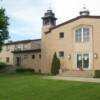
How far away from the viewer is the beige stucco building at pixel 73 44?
42125 millimetres

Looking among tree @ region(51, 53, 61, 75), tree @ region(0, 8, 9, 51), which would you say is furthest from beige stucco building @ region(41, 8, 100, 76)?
tree @ region(0, 8, 9, 51)

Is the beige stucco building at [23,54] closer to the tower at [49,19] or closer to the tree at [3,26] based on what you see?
the tower at [49,19]

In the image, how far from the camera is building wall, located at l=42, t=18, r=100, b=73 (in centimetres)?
4219

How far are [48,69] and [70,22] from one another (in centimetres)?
852

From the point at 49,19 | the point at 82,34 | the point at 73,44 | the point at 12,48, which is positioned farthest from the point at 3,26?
the point at 12,48

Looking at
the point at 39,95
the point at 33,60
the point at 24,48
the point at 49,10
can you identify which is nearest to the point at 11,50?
the point at 24,48

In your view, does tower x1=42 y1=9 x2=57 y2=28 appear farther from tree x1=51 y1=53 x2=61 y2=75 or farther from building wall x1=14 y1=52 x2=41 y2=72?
tree x1=51 y1=53 x2=61 y2=75

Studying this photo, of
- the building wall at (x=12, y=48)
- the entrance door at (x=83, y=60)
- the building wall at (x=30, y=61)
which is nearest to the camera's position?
the entrance door at (x=83, y=60)

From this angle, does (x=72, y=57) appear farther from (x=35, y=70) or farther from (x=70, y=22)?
(x=35, y=70)

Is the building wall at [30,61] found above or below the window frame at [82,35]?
below

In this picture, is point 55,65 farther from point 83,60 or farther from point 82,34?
point 82,34

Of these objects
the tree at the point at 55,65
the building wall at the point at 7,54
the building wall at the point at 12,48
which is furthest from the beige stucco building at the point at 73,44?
the building wall at the point at 7,54

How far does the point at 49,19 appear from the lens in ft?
167

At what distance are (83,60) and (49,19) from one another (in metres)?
10.9
